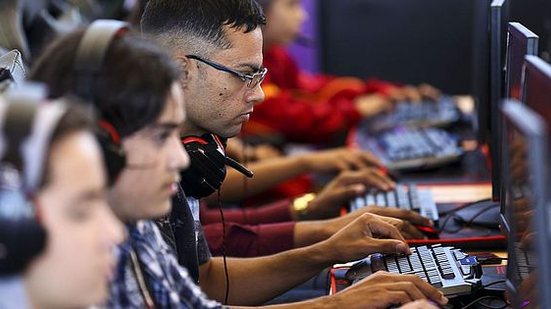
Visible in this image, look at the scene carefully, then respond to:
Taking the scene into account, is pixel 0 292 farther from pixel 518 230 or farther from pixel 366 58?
pixel 366 58

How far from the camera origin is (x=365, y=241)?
1971 millimetres

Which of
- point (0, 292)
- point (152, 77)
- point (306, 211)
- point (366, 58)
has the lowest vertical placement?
point (366, 58)

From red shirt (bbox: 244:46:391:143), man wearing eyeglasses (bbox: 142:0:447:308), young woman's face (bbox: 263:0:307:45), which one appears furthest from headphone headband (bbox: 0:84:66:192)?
young woman's face (bbox: 263:0:307:45)

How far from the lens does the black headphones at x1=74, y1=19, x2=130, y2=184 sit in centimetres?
134

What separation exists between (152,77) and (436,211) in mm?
1142

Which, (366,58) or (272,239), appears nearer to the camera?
(272,239)

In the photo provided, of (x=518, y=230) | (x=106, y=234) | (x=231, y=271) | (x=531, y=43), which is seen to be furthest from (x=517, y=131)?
(x=231, y=271)

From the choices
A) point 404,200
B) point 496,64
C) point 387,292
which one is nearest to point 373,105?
point 404,200

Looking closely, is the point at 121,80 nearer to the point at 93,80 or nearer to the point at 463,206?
the point at 93,80

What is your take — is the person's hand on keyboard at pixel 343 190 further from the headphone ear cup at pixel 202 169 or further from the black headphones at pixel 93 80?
the black headphones at pixel 93 80

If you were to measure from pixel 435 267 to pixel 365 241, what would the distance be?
0.46ft

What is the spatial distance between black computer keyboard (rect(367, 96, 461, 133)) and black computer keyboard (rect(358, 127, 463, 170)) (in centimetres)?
15

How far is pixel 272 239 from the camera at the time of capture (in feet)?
7.63

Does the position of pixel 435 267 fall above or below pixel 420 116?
above
